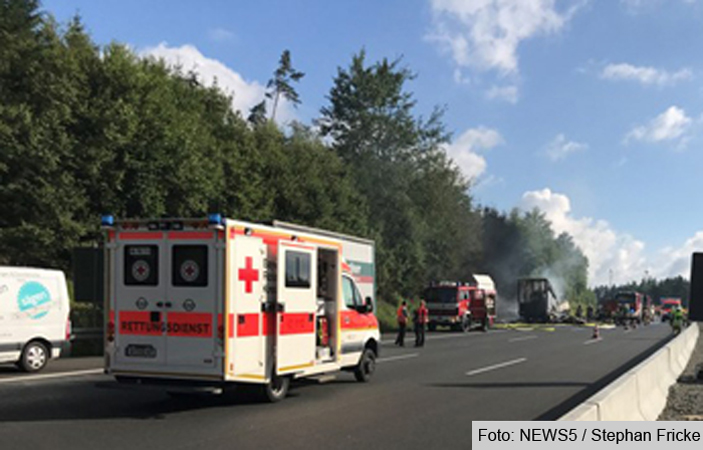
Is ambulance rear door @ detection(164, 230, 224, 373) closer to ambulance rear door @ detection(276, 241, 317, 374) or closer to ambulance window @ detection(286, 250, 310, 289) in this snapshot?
ambulance rear door @ detection(276, 241, 317, 374)

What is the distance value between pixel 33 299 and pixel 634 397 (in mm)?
12137

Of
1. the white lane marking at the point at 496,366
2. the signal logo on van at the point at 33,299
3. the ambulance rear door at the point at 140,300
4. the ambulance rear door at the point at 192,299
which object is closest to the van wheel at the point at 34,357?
the signal logo on van at the point at 33,299

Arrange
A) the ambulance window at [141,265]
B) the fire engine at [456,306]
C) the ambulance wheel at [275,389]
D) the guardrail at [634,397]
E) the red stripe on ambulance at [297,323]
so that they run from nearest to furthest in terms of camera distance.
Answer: the guardrail at [634,397], the ambulance window at [141,265], the ambulance wheel at [275,389], the red stripe on ambulance at [297,323], the fire engine at [456,306]

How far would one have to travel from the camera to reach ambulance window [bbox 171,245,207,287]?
34.1 ft

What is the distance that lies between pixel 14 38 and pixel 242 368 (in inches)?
930

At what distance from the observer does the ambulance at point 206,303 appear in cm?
1024

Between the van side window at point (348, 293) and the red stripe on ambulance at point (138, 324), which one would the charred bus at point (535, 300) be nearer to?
the van side window at point (348, 293)

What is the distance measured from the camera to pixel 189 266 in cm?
1045

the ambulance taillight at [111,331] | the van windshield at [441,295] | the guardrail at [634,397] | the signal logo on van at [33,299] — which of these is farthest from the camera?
the van windshield at [441,295]

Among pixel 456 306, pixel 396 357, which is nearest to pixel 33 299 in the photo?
pixel 396 357

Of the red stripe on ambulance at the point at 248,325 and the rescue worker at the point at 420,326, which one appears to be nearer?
the red stripe on ambulance at the point at 248,325

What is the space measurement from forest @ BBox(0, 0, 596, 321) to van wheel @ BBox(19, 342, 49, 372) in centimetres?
917

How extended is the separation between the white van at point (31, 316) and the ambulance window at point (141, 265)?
17.5ft

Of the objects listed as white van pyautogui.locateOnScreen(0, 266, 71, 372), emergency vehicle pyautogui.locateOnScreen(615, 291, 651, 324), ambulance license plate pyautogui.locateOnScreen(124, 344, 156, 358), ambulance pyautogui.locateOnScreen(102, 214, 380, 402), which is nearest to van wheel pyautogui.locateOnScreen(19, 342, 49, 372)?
white van pyautogui.locateOnScreen(0, 266, 71, 372)
